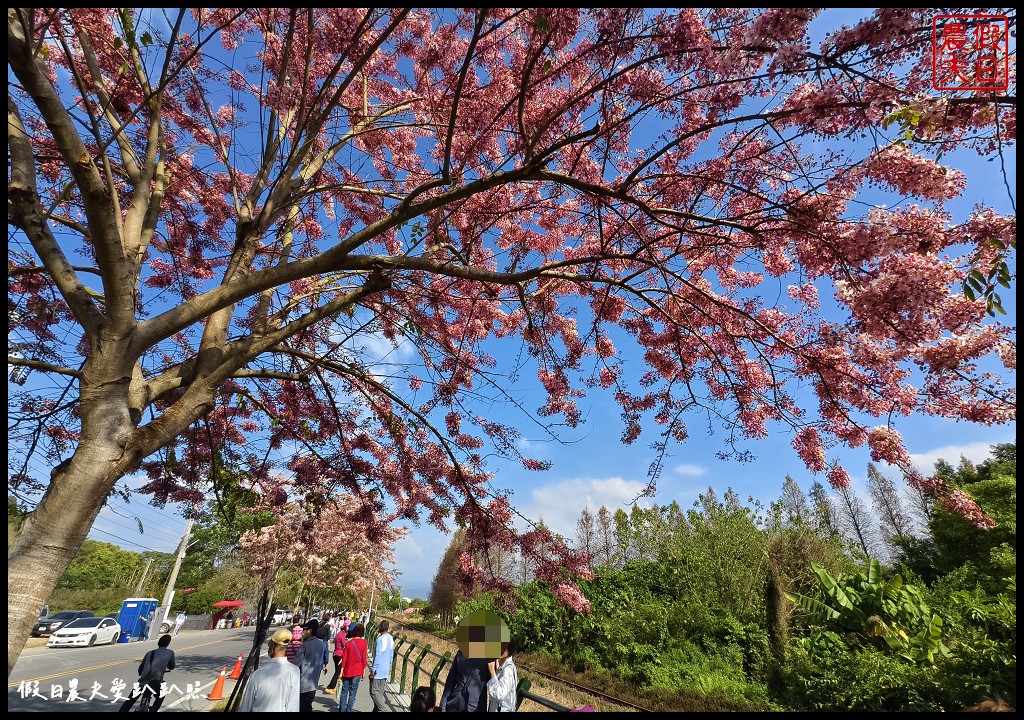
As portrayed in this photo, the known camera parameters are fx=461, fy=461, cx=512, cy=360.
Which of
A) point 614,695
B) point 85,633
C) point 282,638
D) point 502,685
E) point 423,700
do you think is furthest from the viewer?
point 85,633

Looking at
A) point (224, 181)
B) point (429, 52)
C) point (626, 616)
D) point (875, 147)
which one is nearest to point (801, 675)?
point (626, 616)

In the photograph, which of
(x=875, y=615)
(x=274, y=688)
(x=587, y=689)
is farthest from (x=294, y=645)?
Result: (x=875, y=615)

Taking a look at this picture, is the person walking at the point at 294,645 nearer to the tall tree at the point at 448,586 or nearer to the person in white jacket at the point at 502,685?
the person in white jacket at the point at 502,685

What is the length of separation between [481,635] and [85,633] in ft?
71.5

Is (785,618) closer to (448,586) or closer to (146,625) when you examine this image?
(448,586)

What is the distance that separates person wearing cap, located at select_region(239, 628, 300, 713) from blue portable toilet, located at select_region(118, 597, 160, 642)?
2404cm

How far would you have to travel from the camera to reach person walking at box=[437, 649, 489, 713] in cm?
352

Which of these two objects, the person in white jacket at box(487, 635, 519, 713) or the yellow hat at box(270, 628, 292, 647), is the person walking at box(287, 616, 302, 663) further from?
the person in white jacket at box(487, 635, 519, 713)

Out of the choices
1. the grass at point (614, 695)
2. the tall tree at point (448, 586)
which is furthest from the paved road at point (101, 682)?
the tall tree at point (448, 586)

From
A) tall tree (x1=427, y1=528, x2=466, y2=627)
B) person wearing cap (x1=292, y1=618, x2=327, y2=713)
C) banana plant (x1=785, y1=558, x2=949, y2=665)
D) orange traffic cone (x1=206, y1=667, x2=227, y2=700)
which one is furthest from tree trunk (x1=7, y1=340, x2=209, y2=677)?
tall tree (x1=427, y1=528, x2=466, y2=627)

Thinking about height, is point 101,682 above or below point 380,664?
below

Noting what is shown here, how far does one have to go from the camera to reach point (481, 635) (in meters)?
3.70

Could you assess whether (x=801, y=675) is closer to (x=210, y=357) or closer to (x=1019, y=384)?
(x=1019, y=384)

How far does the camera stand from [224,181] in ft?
20.4
